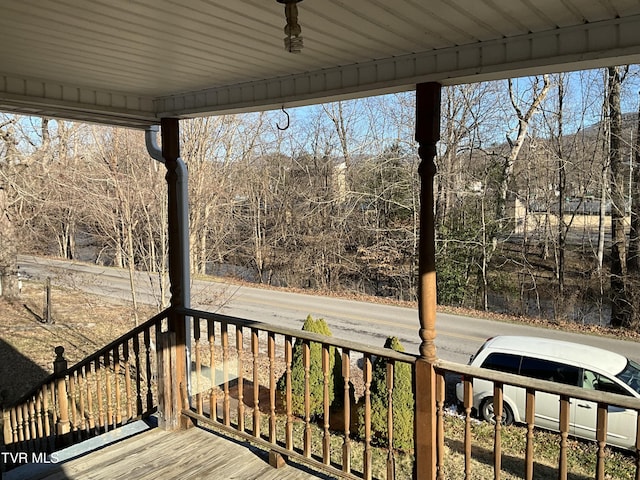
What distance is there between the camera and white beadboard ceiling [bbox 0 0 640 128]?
1.78 meters

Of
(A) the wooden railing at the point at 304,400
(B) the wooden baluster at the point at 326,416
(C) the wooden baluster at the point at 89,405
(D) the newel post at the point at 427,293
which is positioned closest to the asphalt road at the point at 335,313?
(A) the wooden railing at the point at 304,400

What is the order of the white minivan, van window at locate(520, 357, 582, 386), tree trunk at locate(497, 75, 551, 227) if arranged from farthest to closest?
tree trunk at locate(497, 75, 551, 227)
van window at locate(520, 357, 582, 386)
the white minivan

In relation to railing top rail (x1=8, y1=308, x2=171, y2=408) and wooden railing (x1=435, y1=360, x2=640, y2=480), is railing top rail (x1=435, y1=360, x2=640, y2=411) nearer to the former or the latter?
wooden railing (x1=435, y1=360, x2=640, y2=480)

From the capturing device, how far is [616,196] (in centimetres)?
1116

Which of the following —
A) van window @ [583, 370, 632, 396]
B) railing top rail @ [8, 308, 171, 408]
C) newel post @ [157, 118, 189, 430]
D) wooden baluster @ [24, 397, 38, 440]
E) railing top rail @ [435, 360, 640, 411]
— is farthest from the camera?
van window @ [583, 370, 632, 396]

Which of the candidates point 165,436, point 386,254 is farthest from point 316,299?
point 165,436

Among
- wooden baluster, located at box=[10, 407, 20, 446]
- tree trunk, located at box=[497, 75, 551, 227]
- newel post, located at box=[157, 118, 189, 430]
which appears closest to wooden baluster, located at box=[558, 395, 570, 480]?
newel post, located at box=[157, 118, 189, 430]

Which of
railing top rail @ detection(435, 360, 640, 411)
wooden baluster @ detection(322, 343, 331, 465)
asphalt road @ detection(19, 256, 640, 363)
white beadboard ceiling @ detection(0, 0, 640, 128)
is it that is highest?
white beadboard ceiling @ detection(0, 0, 640, 128)

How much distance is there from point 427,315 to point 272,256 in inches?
536

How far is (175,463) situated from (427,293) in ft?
5.70

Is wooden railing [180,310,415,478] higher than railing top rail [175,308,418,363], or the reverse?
railing top rail [175,308,418,363]

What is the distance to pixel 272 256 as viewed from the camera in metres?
15.8

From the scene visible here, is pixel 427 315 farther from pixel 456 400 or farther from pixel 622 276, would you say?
pixel 622 276

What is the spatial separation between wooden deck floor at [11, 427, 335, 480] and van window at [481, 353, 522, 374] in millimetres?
3808
